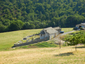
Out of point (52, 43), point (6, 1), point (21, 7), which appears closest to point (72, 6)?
point (21, 7)

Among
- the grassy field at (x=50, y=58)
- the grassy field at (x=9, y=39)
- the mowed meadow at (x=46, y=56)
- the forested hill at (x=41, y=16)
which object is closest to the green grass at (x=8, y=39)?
the grassy field at (x=9, y=39)

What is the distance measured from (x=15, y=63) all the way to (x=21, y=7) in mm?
155007

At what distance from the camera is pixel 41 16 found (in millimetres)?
139875

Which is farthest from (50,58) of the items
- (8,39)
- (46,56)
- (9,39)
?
(8,39)

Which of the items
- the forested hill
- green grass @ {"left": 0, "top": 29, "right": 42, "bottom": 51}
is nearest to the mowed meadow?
green grass @ {"left": 0, "top": 29, "right": 42, "bottom": 51}

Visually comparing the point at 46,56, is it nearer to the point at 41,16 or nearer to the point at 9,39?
the point at 9,39

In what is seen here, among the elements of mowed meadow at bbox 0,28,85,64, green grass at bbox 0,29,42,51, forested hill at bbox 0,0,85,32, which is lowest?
green grass at bbox 0,29,42,51

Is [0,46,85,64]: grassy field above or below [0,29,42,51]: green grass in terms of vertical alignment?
above

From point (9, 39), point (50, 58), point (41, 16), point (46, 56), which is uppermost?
point (41, 16)

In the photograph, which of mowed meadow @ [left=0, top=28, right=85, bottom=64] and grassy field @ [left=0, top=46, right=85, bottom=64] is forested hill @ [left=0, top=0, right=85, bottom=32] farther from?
grassy field @ [left=0, top=46, right=85, bottom=64]

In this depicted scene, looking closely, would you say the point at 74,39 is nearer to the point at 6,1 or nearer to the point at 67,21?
the point at 67,21

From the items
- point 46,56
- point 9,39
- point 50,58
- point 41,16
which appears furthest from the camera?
point 41,16

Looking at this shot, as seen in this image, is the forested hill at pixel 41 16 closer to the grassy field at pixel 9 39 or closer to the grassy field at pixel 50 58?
the grassy field at pixel 9 39

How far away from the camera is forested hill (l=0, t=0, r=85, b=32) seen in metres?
101
